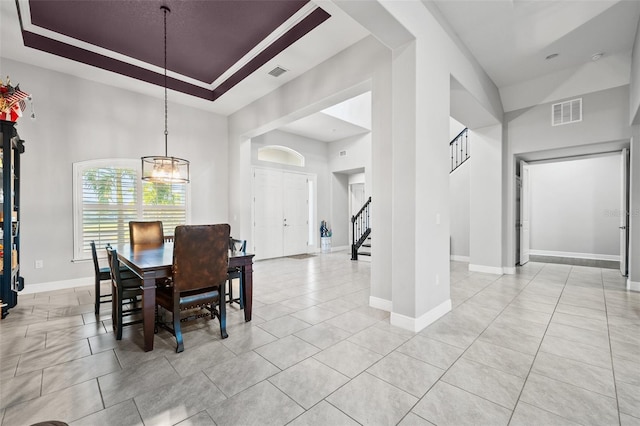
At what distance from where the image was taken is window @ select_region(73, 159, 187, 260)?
4785mm

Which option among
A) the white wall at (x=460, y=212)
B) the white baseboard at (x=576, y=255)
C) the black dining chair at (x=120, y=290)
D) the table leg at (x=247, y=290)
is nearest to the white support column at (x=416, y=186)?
the table leg at (x=247, y=290)

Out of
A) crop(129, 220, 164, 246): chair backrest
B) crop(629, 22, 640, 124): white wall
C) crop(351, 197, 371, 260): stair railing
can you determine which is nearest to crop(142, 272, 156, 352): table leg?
crop(129, 220, 164, 246): chair backrest

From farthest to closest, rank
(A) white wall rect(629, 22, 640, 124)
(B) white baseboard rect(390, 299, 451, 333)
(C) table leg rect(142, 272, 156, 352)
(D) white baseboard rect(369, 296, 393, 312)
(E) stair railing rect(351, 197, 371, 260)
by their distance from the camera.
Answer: (E) stair railing rect(351, 197, 371, 260)
(A) white wall rect(629, 22, 640, 124)
(D) white baseboard rect(369, 296, 393, 312)
(B) white baseboard rect(390, 299, 451, 333)
(C) table leg rect(142, 272, 156, 352)

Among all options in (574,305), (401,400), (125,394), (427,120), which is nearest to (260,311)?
(125,394)

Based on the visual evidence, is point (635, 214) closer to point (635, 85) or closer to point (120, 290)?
point (635, 85)

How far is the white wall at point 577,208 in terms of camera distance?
697 centimetres

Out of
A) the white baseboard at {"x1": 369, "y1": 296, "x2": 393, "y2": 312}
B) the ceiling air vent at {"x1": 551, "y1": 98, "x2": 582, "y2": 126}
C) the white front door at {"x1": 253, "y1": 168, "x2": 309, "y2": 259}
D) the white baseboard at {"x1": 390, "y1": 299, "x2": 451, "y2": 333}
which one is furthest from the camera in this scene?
the white front door at {"x1": 253, "y1": 168, "x2": 309, "y2": 259}

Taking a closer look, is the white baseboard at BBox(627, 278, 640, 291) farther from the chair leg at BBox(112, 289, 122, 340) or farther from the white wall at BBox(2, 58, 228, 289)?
the white wall at BBox(2, 58, 228, 289)

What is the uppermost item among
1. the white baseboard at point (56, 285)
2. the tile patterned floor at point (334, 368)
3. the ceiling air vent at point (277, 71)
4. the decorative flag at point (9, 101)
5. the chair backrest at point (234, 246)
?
Answer: the ceiling air vent at point (277, 71)

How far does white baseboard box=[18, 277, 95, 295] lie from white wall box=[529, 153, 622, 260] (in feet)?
31.1

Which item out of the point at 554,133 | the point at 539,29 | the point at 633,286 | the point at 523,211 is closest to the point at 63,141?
the point at 539,29

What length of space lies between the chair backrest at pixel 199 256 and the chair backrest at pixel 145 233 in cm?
203

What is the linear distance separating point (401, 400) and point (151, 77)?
5845 mm

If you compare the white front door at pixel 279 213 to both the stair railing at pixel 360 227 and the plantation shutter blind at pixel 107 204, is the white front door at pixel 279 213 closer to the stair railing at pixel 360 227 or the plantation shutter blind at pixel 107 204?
the stair railing at pixel 360 227
